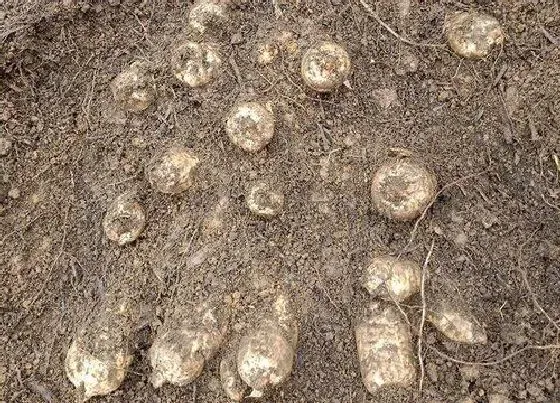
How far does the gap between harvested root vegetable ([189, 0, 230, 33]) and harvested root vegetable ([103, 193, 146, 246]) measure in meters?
0.60

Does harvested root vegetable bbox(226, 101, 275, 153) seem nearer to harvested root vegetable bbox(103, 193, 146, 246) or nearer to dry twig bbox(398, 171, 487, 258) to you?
harvested root vegetable bbox(103, 193, 146, 246)

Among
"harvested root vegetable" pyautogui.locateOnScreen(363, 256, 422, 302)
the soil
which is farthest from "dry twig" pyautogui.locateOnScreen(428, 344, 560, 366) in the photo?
"harvested root vegetable" pyautogui.locateOnScreen(363, 256, 422, 302)

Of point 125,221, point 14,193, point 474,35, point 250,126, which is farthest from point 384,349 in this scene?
point 14,193

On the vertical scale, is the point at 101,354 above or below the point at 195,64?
below

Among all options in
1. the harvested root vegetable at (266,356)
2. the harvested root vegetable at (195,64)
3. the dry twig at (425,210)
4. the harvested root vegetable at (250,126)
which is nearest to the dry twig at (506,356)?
the dry twig at (425,210)

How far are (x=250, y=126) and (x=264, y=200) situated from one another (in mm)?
219

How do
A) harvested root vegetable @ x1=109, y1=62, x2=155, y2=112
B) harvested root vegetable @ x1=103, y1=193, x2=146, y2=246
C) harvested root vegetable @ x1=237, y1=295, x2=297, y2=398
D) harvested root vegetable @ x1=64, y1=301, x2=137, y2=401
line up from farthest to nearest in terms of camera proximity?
harvested root vegetable @ x1=109, y1=62, x2=155, y2=112 < harvested root vegetable @ x1=103, y1=193, x2=146, y2=246 < harvested root vegetable @ x1=64, y1=301, x2=137, y2=401 < harvested root vegetable @ x1=237, y1=295, x2=297, y2=398

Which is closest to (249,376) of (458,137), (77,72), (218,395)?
(218,395)

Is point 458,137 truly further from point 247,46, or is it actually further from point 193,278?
point 193,278

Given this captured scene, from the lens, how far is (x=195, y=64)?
1.84 m

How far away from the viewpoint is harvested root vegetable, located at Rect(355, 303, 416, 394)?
1.61 meters

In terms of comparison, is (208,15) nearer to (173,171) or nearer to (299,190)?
(173,171)

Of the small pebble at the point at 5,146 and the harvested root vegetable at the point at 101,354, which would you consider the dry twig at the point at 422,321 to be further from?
the small pebble at the point at 5,146

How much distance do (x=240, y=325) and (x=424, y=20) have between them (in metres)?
1.11
